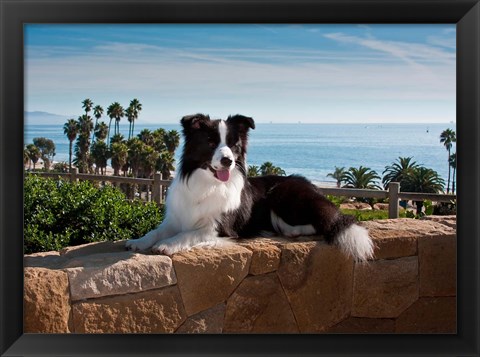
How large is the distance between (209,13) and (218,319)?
1.64 m

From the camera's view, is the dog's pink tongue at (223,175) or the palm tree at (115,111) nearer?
the dog's pink tongue at (223,175)

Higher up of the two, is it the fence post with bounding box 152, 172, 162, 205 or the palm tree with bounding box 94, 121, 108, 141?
the palm tree with bounding box 94, 121, 108, 141

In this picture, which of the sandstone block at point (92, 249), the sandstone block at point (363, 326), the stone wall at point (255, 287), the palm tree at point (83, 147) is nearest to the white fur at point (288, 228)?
the stone wall at point (255, 287)

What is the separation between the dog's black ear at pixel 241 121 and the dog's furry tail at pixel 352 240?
814mm

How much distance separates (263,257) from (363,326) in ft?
2.85

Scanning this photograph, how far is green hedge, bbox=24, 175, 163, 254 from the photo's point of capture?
3811 millimetres

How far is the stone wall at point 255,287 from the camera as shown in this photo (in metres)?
2.80

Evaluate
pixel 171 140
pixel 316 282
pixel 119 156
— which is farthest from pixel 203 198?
pixel 171 140

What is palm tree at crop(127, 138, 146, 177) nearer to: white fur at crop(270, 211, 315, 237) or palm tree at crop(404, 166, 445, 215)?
palm tree at crop(404, 166, 445, 215)

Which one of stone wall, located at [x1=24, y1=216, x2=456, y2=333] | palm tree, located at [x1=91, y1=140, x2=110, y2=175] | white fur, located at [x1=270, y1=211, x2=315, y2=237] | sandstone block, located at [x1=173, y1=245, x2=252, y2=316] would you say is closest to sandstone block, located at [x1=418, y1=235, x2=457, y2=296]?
stone wall, located at [x1=24, y1=216, x2=456, y2=333]

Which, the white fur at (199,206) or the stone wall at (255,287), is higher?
the white fur at (199,206)

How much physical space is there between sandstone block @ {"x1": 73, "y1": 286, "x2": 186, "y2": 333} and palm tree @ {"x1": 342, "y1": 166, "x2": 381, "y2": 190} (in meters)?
6.06

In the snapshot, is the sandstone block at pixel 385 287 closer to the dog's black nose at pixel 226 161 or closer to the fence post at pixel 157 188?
the dog's black nose at pixel 226 161
